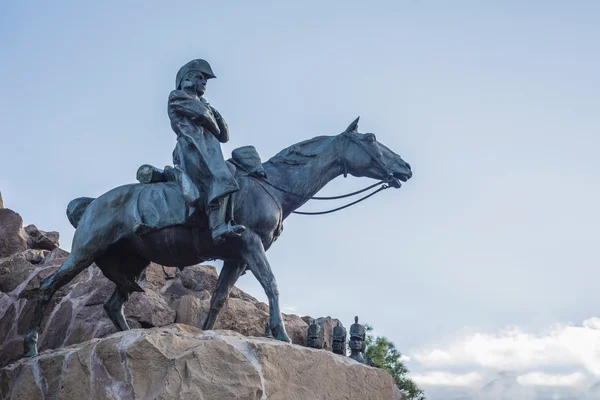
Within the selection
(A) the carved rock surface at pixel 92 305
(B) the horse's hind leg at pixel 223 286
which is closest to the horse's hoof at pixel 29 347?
(B) the horse's hind leg at pixel 223 286

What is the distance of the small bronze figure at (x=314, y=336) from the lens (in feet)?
38.6

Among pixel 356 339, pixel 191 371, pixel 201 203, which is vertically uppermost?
pixel 356 339

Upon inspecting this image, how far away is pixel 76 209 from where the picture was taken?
8.40m

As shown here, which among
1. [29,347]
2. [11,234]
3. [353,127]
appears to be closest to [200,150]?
[353,127]

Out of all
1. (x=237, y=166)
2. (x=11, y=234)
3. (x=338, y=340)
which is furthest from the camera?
(x=338, y=340)

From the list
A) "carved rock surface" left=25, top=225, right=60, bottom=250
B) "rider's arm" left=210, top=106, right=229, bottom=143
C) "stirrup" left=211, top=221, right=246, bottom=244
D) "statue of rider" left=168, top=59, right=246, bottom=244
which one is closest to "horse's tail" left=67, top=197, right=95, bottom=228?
"statue of rider" left=168, top=59, right=246, bottom=244

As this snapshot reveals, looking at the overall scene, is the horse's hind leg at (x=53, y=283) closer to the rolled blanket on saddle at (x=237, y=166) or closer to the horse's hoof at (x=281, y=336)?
the rolled blanket on saddle at (x=237, y=166)

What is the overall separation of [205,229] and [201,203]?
0.28 m

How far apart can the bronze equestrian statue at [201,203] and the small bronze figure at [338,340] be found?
4820 mm

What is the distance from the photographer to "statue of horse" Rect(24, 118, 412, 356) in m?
7.65

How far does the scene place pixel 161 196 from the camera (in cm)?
790

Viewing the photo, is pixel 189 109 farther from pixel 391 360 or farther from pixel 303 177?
pixel 391 360

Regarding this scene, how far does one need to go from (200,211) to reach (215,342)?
153 centimetres

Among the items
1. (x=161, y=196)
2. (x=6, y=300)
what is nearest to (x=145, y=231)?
(x=161, y=196)
